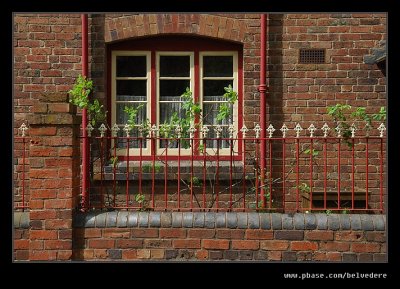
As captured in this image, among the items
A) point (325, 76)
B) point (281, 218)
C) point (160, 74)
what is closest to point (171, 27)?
point (160, 74)

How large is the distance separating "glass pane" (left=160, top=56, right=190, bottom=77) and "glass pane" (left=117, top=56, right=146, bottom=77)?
0.93 ft

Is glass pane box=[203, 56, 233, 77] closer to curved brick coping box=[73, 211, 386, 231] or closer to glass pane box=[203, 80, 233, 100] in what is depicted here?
glass pane box=[203, 80, 233, 100]

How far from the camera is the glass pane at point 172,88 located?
7.60 metres

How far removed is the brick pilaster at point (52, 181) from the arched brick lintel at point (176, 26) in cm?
233

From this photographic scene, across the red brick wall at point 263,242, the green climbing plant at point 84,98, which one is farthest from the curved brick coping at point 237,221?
the green climbing plant at point 84,98

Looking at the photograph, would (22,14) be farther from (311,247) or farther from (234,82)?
(311,247)

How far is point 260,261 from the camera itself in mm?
5457

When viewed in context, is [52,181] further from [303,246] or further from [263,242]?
[303,246]

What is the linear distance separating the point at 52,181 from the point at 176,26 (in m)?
3.10

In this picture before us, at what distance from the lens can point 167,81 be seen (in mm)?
7605

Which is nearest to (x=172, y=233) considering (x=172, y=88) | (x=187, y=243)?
(x=187, y=243)

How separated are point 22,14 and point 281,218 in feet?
15.5

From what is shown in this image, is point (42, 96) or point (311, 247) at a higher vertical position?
point (42, 96)

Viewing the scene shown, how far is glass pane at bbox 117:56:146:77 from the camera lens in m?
7.61
